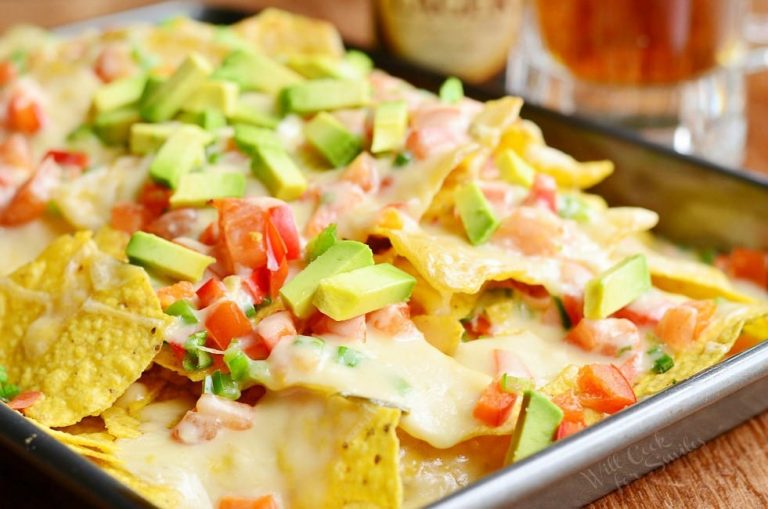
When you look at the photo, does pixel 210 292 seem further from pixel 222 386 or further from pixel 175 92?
pixel 175 92

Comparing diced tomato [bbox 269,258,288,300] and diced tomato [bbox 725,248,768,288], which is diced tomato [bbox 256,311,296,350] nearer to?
diced tomato [bbox 269,258,288,300]

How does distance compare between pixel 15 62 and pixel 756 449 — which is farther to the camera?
pixel 15 62

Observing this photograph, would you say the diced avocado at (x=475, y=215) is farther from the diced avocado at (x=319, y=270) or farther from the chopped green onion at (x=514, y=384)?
the chopped green onion at (x=514, y=384)

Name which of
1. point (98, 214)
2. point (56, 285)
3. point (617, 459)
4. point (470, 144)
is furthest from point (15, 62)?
point (617, 459)

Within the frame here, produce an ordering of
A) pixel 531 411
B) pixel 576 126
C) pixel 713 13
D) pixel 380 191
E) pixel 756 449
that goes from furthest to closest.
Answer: pixel 713 13, pixel 576 126, pixel 380 191, pixel 756 449, pixel 531 411

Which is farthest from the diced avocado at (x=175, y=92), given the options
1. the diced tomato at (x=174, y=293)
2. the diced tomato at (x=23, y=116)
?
the diced tomato at (x=174, y=293)

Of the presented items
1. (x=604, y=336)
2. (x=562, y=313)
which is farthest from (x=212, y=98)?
(x=604, y=336)

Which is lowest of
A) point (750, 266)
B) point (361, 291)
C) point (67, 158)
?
point (750, 266)

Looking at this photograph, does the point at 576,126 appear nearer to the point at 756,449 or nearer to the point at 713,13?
the point at 713,13
